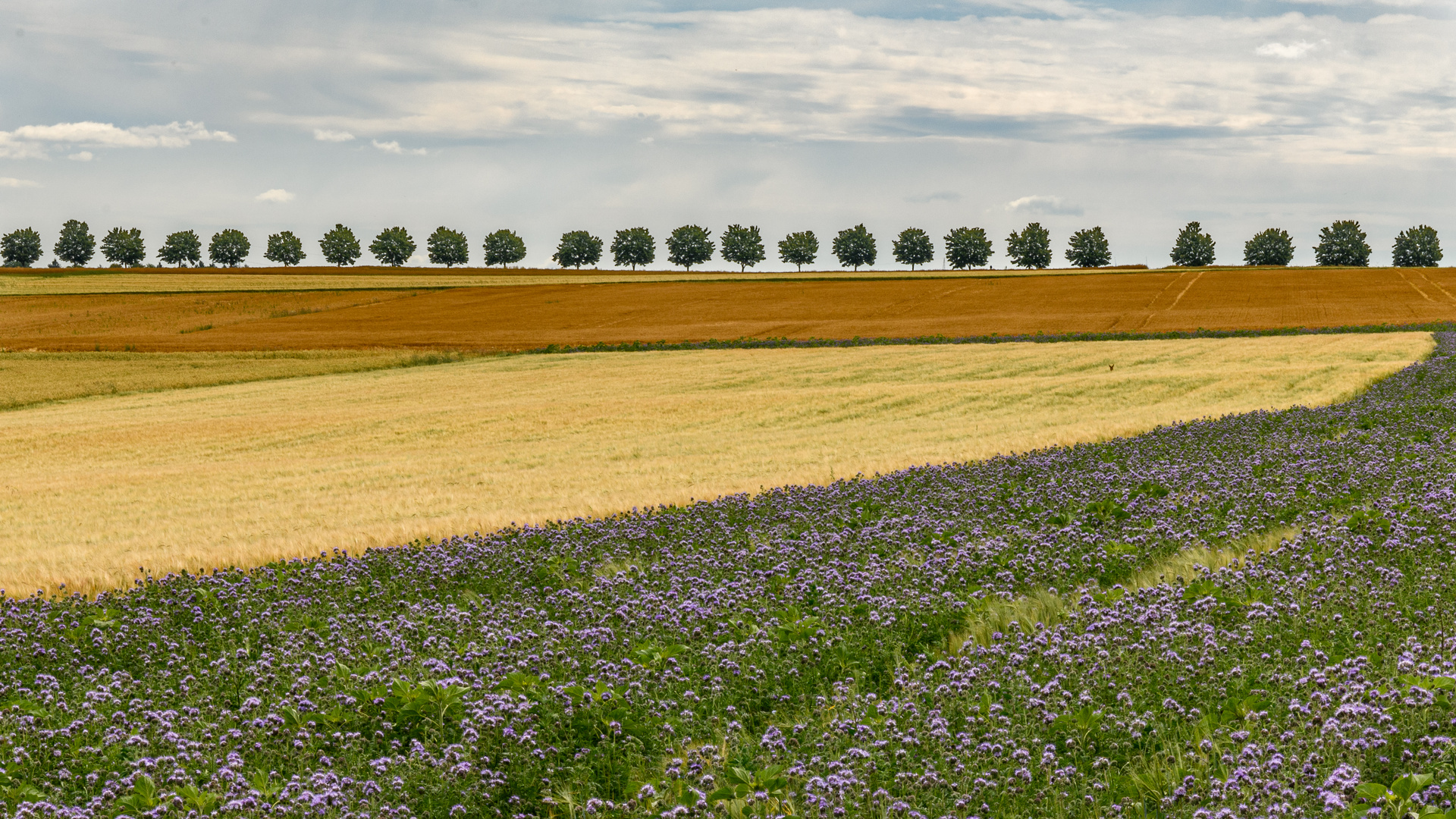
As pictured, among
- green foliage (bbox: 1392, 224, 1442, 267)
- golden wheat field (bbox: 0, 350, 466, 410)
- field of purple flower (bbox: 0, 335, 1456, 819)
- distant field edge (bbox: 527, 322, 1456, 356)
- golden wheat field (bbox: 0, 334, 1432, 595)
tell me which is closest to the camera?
field of purple flower (bbox: 0, 335, 1456, 819)

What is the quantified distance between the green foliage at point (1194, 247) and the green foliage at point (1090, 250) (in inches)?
487

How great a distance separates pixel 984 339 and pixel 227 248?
175m

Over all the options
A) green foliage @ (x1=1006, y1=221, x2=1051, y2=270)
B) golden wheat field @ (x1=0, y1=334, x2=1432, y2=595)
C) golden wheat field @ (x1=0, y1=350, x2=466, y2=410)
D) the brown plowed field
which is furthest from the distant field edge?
green foliage @ (x1=1006, y1=221, x2=1051, y2=270)

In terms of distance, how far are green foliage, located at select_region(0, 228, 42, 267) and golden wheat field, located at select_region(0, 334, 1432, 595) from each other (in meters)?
182

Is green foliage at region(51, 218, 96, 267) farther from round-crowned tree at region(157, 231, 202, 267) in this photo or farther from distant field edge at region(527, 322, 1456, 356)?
distant field edge at region(527, 322, 1456, 356)

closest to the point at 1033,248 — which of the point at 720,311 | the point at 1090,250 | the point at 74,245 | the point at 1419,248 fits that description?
the point at 1090,250

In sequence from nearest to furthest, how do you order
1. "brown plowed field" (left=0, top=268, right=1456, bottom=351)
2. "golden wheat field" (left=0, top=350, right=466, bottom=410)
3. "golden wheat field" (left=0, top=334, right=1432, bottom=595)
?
"golden wheat field" (left=0, top=334, right=1432, bottom=595)
"golden wheat field" (left=0, top=350, right=466, bottom=410)
"brown plowed field" (left=0, top=268, right=1456, bottom=351)

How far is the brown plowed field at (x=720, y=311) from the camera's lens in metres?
68.0

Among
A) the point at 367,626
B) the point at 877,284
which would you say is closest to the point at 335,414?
the point at 367,626

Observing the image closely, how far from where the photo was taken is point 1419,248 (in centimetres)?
A: 18188

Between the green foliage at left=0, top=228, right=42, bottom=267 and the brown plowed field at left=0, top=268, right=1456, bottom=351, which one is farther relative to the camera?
the green foliage at left=0, top=228, right=42, bottom=267

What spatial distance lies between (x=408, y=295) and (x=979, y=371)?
236 feet

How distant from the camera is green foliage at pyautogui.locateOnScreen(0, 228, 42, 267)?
196m

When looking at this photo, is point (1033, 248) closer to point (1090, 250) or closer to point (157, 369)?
point (1090, 250)
